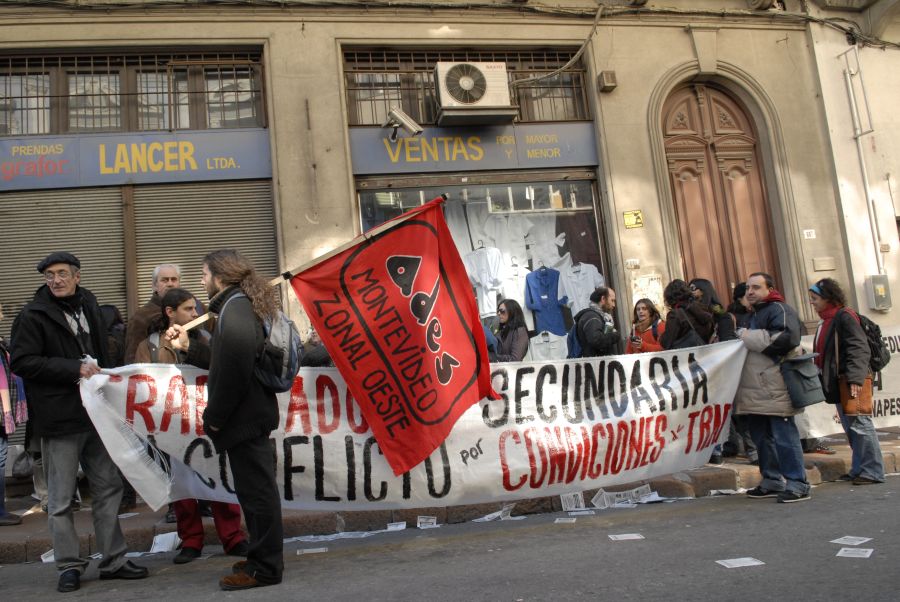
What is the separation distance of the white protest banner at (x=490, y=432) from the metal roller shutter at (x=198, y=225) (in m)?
5.08

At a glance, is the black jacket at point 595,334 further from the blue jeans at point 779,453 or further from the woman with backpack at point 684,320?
the blue jeans at point 779,453

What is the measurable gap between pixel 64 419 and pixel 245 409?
121 centimetres

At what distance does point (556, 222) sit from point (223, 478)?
7130 mm

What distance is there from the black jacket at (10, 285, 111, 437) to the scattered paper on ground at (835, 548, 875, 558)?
14.6 ft

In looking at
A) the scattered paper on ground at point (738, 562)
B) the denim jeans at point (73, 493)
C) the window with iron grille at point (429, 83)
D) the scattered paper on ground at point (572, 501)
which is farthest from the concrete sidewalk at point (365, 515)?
the window with iron grille at point (429, 83)

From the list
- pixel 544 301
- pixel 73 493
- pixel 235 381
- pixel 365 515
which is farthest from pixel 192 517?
pixel 544 301

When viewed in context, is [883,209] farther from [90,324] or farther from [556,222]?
[90,324]

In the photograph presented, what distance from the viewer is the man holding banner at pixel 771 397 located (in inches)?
230

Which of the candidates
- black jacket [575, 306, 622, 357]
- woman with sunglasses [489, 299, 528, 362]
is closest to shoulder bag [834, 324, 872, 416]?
black jacket [575, 306, 622, 357]

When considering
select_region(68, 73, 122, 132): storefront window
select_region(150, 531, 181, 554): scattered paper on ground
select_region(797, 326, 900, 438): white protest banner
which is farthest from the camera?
select_region(68, 73, 122, 132): storefront window

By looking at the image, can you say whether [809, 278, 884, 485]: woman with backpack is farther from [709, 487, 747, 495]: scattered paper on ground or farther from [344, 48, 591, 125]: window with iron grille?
[344, 48, 591, 125]: window with iron grille

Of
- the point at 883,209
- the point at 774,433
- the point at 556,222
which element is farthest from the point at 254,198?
the point at 883,209

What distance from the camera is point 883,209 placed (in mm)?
11727

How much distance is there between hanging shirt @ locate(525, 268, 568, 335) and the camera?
35.0 feet
